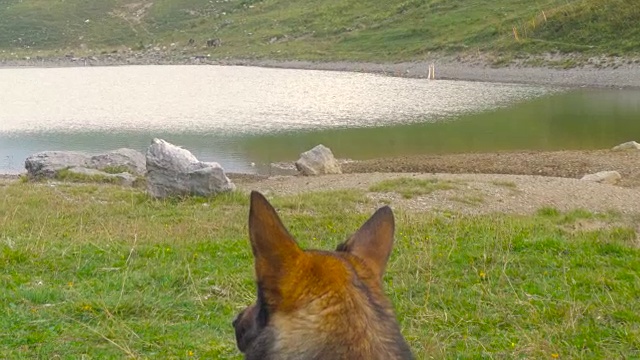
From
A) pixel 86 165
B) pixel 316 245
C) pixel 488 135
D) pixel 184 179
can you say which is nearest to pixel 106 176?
pixel 86 165

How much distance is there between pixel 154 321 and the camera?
280 inches

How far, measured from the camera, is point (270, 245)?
2123 millimetres

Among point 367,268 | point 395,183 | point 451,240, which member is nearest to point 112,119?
point 395,183

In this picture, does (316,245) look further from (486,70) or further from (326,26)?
(326,26)

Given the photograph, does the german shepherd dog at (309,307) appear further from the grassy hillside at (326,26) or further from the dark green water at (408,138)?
the grassy hillside at (326,26)

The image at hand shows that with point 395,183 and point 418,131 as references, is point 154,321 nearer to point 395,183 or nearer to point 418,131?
point 395,183

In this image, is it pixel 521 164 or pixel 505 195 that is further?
pixel 521 164

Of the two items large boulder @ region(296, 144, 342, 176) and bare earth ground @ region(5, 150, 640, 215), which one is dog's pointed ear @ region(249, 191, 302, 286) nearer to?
bare earth ground @ region(5, 150, 640, 215)

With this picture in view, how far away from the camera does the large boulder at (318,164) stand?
24312 millimetres

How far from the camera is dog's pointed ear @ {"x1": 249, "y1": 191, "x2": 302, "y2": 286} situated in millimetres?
2127

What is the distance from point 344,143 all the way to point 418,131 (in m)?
3.66

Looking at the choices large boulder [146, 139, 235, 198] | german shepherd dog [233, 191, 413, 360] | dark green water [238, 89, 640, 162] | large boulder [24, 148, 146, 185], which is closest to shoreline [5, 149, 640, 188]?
large boulder [24, 148, 146, 185]

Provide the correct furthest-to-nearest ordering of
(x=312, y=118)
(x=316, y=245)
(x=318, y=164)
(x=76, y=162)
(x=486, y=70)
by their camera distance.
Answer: (x=486, y=70) < (x=312, y=118) < (x=318, y=164) < (x=76, y=162) < (x=316, y=245)

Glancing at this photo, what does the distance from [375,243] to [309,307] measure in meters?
0.52
